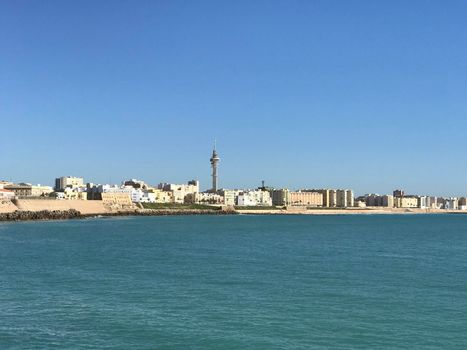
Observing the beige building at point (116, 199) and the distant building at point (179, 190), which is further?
the distant building at point (179, 190)

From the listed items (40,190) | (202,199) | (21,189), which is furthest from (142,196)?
(21,189)

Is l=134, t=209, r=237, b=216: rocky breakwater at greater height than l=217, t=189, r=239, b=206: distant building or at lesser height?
lesser

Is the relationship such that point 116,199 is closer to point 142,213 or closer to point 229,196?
point 142,213

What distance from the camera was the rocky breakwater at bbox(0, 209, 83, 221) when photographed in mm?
77456

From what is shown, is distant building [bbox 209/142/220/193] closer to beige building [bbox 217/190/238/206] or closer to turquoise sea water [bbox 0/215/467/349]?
beige building [bbox 217/190/238/206]

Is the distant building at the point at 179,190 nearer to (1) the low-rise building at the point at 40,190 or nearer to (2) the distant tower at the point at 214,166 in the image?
(2) the distant tower at the point at 214,166

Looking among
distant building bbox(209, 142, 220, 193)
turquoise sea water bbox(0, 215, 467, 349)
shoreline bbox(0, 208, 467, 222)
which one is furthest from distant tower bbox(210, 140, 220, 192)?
turquoise sea water bbox(0, 215, 467, 349)

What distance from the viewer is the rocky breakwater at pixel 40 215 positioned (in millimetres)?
77456

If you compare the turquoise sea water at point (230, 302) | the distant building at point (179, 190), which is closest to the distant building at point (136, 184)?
the distant building at point (179, 190)

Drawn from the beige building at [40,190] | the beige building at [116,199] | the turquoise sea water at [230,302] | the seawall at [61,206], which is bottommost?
the turquoise sea water at [230,302]

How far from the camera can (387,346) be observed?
43.7 ft

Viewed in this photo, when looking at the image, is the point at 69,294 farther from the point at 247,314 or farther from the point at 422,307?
the point at 422,307

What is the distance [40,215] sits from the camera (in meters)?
84.6

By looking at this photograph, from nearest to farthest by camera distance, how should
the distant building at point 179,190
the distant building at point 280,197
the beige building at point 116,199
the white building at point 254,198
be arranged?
the beige building at point 116,199 → the distant building at point 179,190 → the white building at point 254,198 → the distant building at point 280,197
